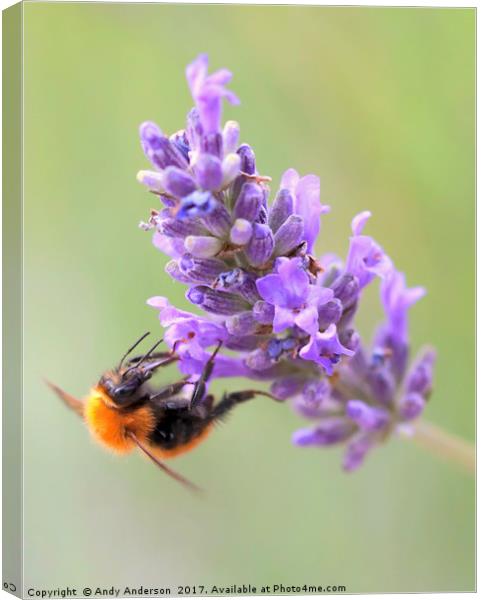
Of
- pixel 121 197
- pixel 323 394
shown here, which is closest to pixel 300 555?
pixel 323 394

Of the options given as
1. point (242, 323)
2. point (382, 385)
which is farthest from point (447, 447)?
point (242, 323)

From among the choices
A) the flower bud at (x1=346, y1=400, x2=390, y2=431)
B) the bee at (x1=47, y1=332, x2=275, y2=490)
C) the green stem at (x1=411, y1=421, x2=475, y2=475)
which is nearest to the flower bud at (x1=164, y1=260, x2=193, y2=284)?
the bee at (x1=47, y1=332, x2=275, y2=490)

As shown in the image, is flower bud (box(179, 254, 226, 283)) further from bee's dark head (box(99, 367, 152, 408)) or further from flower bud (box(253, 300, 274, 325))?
bee's dark head (box(99, 367, 152, 408))

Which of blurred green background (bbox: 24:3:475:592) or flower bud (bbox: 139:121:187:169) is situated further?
blurred green background (bbox: 24:3:475:592)

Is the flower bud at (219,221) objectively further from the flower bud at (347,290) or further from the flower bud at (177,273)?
the flower bud at (347,290)

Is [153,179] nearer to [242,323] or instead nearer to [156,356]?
[242,323]

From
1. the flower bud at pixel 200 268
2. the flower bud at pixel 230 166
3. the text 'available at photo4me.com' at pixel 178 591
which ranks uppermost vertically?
the flower bud at pixel 230 166

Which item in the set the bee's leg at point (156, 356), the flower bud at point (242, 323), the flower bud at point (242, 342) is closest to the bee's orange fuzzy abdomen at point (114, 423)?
the bee's leg at point (156, 356)
